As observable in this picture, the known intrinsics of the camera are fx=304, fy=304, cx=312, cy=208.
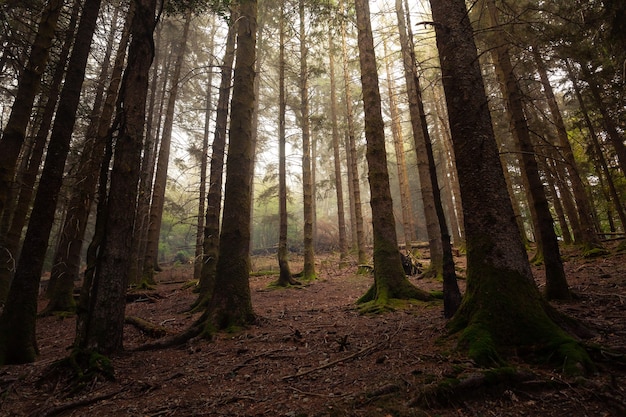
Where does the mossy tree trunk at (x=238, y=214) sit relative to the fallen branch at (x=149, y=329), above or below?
above

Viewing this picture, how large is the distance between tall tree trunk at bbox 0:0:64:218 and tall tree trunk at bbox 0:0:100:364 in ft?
1.78

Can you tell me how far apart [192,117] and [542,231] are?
2004 cm

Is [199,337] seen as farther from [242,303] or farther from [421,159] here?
[421,159]

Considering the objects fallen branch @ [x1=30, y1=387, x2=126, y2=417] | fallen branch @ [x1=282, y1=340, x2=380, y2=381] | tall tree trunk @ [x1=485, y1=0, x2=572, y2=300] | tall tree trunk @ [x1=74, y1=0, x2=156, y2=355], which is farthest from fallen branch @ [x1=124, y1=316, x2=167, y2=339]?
tall tree trunk @ [x1=485, y1=0, x2=572, y2=300]

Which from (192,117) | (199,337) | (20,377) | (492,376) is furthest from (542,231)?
(192,117)

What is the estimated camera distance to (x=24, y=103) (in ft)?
17.7

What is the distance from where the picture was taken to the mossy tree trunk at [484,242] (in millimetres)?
3062

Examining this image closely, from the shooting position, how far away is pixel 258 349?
15.5 ft

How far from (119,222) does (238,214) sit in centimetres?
216

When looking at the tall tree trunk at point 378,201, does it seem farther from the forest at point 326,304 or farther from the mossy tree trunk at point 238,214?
the mossy tree trunk at point 238,214

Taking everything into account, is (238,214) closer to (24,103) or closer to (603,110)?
(24,103)

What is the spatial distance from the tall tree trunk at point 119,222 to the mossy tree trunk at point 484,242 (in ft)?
15.3

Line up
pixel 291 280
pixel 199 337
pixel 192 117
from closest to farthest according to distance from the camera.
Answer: pixel 199 337 → pixel 291 280 → pixel 192 117

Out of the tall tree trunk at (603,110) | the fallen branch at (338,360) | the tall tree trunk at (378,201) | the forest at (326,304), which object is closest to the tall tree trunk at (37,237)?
the forest at (326,304)
